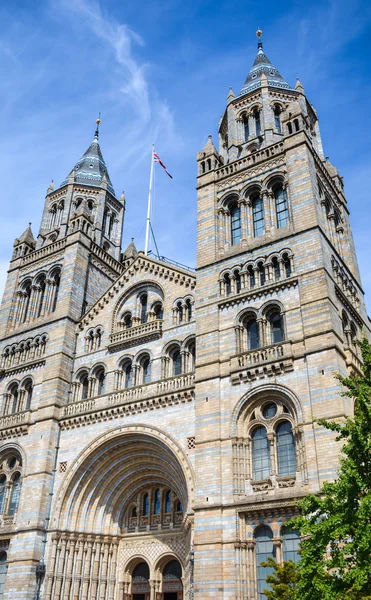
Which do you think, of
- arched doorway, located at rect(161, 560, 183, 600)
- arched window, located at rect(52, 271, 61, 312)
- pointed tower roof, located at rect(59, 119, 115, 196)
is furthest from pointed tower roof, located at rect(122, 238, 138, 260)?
arched doorway, located at rect(161, 560, 183, 600)

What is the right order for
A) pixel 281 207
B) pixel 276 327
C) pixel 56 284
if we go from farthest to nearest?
pixel 56 284, pixel 281 207, pixel 276 327

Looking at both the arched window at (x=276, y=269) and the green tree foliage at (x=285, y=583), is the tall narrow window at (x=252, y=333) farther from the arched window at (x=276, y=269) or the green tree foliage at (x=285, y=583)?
the green tree foliage at (x=285, y=583)

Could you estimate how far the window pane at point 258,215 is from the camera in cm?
2805

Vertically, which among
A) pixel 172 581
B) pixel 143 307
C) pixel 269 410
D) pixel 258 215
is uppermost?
pixel 258 215

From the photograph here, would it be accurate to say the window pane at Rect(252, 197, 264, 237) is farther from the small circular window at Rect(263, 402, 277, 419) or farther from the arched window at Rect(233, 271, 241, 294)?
the small circular window at Rect(263, 402, 277, 419)

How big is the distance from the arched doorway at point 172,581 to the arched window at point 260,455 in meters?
7.58

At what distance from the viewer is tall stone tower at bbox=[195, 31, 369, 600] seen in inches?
807

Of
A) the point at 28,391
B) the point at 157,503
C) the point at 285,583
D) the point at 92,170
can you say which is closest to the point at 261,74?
the point at 92,170

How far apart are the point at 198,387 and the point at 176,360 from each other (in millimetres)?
3605

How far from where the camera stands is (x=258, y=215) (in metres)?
28.5

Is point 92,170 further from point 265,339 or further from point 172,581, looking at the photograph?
point 172,581

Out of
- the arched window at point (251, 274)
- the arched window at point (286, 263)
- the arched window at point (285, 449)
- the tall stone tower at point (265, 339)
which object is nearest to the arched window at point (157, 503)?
the tall stone tower at point (265, 339)

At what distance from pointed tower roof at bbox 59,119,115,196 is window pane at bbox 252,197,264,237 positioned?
15.3 meters

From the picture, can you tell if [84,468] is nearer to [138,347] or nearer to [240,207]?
[138,347]
